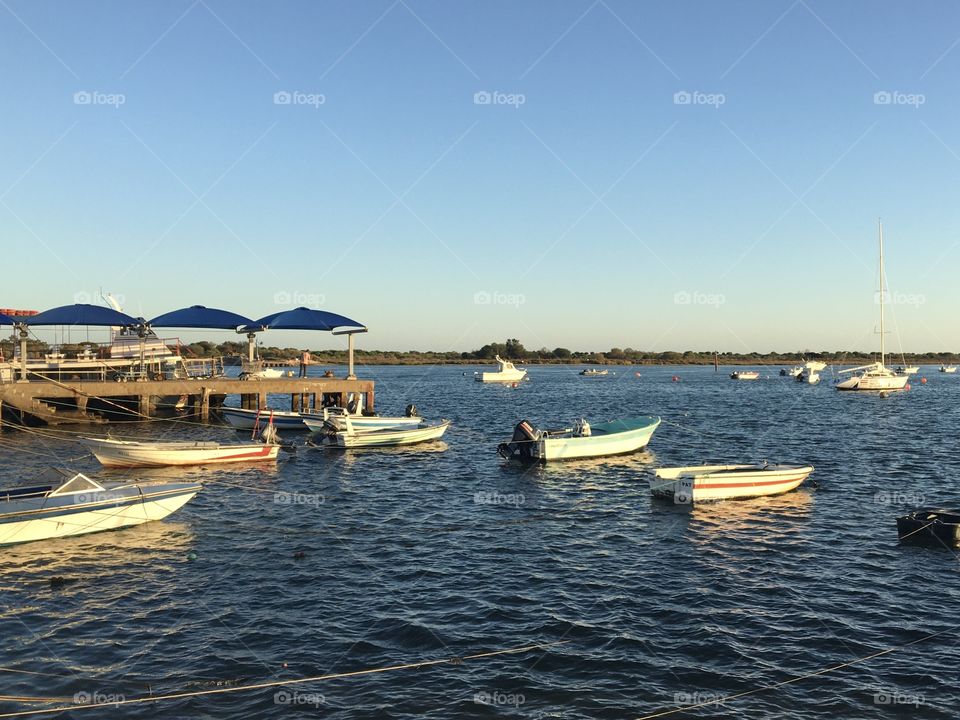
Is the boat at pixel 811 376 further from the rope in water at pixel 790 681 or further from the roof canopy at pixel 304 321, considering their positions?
the rope in water at pixel 790 681

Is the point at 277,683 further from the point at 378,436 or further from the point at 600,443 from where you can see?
the point at 378,436

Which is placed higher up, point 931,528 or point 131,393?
point 131,393

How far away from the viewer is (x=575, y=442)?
114ft

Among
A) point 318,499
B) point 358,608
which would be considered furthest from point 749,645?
point 318,499

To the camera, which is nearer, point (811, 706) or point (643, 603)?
point (811, 706)

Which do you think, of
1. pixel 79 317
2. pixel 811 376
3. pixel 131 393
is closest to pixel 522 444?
pixel 131 393

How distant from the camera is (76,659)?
12.3 meters

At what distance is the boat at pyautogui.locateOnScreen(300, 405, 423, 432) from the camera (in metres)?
38.8

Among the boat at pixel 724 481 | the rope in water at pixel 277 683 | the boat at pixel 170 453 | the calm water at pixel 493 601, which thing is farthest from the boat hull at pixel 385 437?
the rope in water at pixel 277 683

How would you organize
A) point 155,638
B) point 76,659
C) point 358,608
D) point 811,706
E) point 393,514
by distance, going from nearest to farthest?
point 811,706, point 76,659, point 155,638, point 358,608, point 393,514

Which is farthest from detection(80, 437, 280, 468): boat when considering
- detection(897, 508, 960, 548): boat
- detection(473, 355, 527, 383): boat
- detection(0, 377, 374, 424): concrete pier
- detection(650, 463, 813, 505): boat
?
detection(473, 355, 527, 383): boat

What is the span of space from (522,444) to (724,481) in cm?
1149

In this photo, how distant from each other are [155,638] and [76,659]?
1343mm

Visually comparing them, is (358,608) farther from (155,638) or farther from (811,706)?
(811,706)
